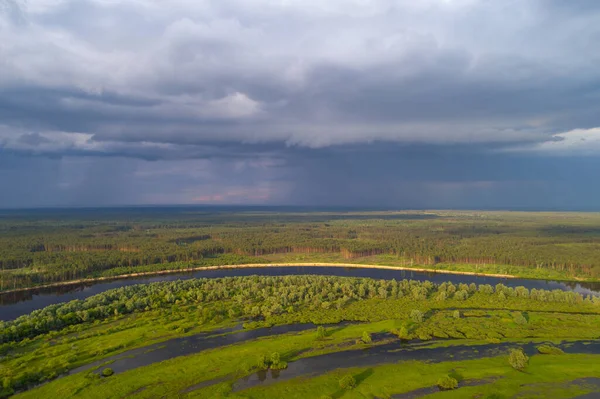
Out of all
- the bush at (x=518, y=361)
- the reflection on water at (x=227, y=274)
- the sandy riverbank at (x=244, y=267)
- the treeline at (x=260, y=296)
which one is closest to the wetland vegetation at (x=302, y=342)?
the bush at (x=518, y=361)

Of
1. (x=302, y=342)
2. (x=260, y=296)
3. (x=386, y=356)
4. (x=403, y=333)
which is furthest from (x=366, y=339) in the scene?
(x=260, y=296)

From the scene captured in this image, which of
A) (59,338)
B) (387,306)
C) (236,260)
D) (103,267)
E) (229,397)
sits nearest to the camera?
(229,397)

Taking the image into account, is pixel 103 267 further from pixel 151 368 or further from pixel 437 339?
pixel 437 339

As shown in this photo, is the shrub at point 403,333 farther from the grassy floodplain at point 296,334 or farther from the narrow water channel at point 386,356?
the narrow water channel at point 386,356

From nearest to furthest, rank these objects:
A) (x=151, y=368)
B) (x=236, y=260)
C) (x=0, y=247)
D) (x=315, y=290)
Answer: (x=151, y=368)
(x=315, y=290)
(x=236, y=260)
(x=0, y=247)

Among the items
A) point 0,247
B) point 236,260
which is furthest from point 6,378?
point 0,247
